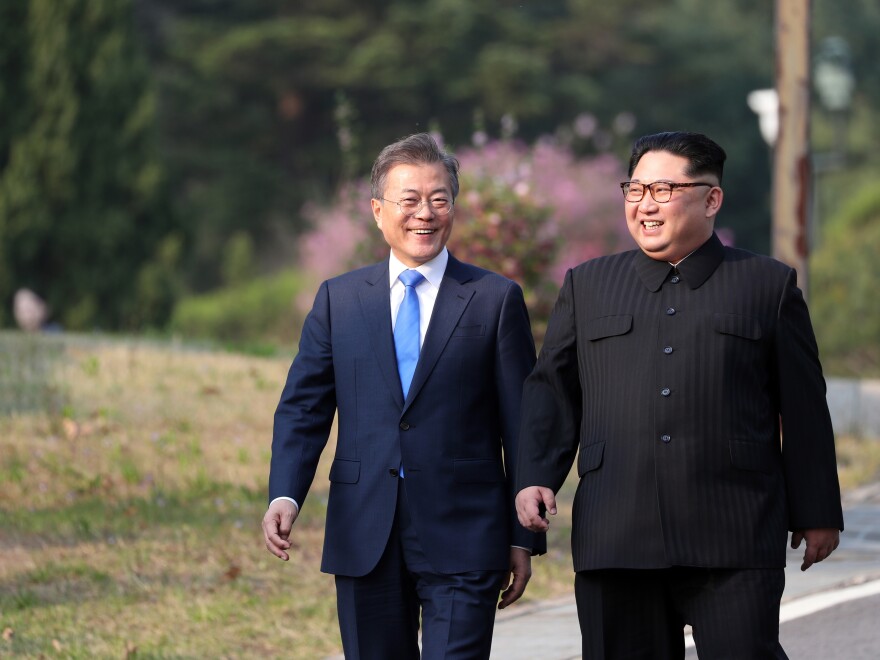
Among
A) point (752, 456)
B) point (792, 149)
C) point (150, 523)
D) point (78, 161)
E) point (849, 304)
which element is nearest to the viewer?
point (752, 456)

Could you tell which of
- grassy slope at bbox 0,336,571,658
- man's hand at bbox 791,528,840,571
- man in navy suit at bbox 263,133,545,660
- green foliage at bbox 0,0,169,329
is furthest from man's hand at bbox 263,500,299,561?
green foliage at bbox 0,0,169,329

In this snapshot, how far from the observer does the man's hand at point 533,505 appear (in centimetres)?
411

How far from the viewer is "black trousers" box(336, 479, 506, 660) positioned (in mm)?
4324

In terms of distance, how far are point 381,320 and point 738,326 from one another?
3.33 ft

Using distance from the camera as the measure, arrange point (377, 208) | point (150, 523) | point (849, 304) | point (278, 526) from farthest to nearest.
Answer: point (849, 304), point (150, 523), point (377, 208), point (278, 526)

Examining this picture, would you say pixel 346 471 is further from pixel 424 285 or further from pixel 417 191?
pixel 417 191

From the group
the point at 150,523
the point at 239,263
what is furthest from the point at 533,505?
the point at 239,263

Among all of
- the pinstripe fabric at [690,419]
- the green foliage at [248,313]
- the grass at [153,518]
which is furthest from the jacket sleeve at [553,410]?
the green foliage at [248,313]

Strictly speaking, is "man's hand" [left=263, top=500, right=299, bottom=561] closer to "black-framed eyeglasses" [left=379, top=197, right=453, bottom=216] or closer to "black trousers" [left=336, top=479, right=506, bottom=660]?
"black trousers" [left=336, top=479, right=506, bottom=660]

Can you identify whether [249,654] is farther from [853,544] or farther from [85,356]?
[85,356]

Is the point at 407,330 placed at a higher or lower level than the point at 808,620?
higher

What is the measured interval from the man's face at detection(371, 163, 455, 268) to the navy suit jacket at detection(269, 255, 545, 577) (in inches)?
4.8

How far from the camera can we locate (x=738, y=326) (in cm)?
404

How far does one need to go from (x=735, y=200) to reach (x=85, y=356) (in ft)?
110
